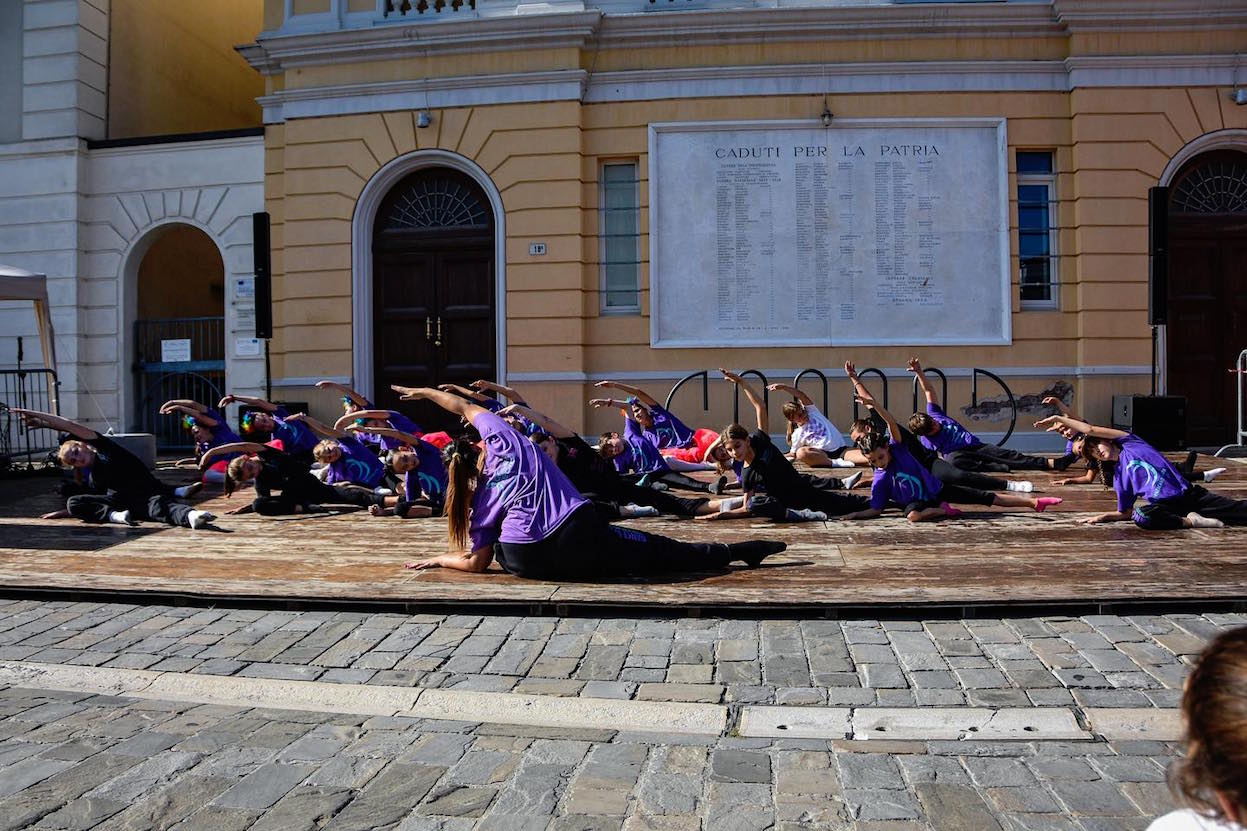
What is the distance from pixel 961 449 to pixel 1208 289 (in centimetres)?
656

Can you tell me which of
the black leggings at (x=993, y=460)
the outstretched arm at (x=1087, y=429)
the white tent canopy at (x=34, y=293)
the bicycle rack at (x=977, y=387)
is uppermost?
the white tent canopy at (x=34, y=293)

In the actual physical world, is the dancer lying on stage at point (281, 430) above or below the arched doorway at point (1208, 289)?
below

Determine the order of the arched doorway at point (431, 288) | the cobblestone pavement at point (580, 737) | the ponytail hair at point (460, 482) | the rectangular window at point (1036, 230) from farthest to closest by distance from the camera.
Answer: the arched doorway at point (431, 288)
the rectangular window at point (1036, 230)
the ponytail hair at point (460, 482)
the cobblestone pavement at point (580, 737)

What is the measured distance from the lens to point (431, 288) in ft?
51.4

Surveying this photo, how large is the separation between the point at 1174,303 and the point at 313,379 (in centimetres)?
1294

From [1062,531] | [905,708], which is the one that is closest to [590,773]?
[905,708]

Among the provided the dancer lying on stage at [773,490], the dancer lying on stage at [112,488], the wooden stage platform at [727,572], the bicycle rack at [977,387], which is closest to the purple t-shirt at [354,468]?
the wooden stage platform at [727,572]

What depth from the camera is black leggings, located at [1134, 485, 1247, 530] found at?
24.7ft

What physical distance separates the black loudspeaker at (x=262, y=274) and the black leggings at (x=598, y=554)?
9.04 metres

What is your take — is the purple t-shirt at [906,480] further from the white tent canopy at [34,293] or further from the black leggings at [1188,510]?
the white tent canopy at [34,293]

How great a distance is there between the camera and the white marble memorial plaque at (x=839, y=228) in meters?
14.6

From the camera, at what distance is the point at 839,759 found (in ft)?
12.1

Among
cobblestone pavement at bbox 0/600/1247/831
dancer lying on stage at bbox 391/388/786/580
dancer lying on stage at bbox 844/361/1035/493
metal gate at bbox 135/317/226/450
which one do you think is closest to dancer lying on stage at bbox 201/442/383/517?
dancer lying on stage at bbox 391/388/786/580

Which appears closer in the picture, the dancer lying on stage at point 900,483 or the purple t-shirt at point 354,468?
the dancer lying on stage at point 900,483
